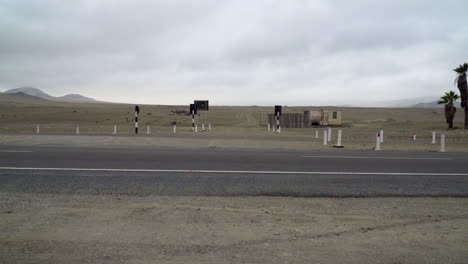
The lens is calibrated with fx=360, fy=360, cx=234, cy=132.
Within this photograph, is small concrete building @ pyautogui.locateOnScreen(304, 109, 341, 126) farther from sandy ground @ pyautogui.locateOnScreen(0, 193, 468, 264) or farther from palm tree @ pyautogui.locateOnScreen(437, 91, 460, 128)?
sandy ground @ pyautogui.locateOnScreen(0, 193, 468, 264)

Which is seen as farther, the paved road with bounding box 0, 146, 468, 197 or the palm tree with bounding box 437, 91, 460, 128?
the palm tree with bounding box 437, 91, 460, 128

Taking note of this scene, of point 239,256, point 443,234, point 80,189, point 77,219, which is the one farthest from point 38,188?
point 443,234

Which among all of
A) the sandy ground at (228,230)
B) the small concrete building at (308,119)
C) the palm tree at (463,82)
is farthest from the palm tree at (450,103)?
the sandy ground at (228,230)

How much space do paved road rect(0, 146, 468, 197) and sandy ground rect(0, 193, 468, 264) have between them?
2.50 feet

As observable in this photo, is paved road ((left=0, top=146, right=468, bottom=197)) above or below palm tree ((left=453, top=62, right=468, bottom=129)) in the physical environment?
below

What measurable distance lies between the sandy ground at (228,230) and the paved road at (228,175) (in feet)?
2.50

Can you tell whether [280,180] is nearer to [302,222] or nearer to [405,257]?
[302,222]

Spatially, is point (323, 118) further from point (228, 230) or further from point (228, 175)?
point (228, 230)

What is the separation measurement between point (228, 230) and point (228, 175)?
4.17m

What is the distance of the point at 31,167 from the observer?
1009 cm

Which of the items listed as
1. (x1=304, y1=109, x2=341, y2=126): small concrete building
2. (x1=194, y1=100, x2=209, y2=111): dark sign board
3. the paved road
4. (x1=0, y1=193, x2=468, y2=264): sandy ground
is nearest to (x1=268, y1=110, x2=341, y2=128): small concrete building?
(x1=304, y1=109, x2=341, y2=126): small concrete building

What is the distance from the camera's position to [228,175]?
935cm

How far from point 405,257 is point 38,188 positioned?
23.1 ft

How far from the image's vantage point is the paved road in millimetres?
7738
